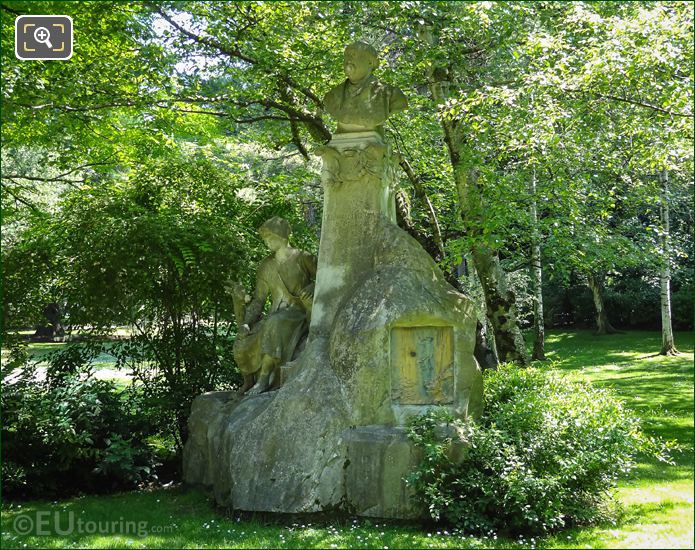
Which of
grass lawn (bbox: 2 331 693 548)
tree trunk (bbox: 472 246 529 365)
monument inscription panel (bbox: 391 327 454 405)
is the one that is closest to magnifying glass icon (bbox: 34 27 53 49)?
monument inscription panel (bbox: 391 327 454 405)

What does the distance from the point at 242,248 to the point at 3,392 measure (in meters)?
3.29

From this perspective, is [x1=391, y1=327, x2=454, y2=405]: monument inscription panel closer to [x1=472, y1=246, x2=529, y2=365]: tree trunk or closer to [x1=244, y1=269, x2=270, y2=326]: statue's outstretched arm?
[x1=244, y1=269, x2=270, y2=326]: statue's outstretched arm

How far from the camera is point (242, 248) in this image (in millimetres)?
9203

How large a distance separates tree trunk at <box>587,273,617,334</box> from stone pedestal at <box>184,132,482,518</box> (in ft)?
59.4

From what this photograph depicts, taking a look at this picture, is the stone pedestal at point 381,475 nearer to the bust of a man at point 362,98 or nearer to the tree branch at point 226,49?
the bust of a man at point 362,98

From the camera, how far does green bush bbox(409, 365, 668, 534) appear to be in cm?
564

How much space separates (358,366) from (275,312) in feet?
4.87

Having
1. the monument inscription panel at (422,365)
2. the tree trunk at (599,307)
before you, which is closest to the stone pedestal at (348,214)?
the monument inscription panel at (422,365)

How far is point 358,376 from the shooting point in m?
6.35

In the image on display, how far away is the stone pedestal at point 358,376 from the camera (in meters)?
6.11

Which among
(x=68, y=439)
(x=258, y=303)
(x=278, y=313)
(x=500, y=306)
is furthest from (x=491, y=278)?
(x=68, y=439)

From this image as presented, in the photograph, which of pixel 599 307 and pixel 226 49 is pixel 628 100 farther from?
pixel 599 307

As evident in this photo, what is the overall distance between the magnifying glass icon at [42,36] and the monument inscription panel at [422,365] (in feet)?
14.0

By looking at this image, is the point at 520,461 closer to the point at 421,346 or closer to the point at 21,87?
the point at 421,346
